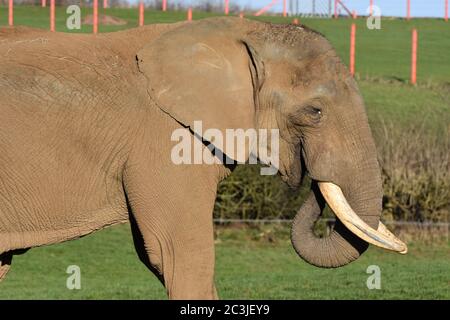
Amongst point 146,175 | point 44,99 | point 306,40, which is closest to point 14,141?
point 44,99

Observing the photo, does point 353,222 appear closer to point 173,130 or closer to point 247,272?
point 173,130

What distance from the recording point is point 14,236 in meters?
8.53

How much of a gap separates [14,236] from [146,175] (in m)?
0.95

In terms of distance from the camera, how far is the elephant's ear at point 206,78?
8.23 metres

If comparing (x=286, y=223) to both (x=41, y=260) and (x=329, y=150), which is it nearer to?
(x=41, y=260)

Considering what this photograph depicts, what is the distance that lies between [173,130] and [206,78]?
365 millimetres

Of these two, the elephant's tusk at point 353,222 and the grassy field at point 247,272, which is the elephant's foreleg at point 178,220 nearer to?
the elephant's tusk at point 353,222

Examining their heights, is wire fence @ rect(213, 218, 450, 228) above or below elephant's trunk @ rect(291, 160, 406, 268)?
below

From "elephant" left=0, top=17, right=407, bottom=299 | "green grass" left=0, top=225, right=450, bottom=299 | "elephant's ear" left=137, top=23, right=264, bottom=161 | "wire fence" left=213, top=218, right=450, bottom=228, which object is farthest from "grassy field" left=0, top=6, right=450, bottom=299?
"elephant's ear" left=137, top=23, right=264, bottom=161

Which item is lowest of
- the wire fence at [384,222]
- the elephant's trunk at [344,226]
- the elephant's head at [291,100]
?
the wire fence at [384,222]

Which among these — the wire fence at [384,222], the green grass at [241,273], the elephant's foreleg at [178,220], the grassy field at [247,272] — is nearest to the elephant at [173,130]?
the elephant's foreleg at [178,220]

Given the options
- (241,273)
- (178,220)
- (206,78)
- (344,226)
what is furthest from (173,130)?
(241,273)

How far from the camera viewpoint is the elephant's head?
8.18 metres

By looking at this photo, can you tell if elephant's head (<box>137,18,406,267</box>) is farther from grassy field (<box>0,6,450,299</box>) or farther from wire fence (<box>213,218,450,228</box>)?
wire fence (<box>213,218,450,228</box>)
